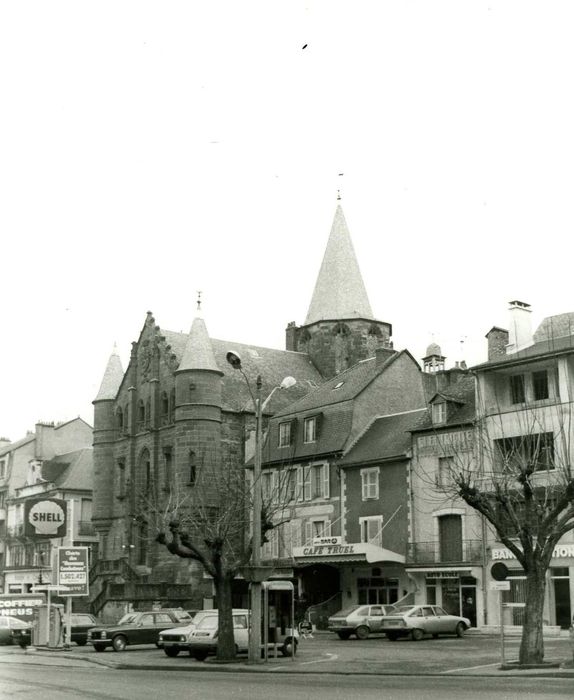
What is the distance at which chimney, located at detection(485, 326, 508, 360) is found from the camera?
154 feet

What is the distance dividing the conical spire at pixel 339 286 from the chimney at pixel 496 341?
2730 cm

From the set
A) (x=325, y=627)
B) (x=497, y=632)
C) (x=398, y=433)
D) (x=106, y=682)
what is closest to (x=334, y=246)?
(x=398, y=433)

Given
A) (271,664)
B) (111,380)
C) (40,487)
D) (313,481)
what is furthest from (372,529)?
(40,487)

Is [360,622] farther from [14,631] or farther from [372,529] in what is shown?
[14,631]

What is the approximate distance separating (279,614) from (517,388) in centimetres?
1819

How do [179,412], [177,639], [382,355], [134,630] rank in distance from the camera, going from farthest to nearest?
[179,412], [382,355], [134,630], [177,639]

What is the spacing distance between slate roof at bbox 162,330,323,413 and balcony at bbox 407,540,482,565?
21003 millimetres

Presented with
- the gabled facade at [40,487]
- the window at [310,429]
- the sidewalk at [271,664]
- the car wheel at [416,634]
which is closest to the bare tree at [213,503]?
the window at [310,429]

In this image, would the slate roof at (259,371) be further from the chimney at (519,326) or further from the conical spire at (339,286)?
the chimney at (519,326)

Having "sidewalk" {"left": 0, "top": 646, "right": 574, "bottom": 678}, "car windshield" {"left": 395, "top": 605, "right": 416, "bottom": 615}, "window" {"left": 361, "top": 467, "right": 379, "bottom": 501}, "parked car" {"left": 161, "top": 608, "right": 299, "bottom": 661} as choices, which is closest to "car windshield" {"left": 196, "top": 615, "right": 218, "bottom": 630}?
"parked car" {"left": 161, "top": 608, "right": 299, "bottom": 661}

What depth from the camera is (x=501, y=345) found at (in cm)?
4719

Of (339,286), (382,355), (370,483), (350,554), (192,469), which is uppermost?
(339,286)

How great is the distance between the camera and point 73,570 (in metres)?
38.1

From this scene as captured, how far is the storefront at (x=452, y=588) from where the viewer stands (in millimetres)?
41688
